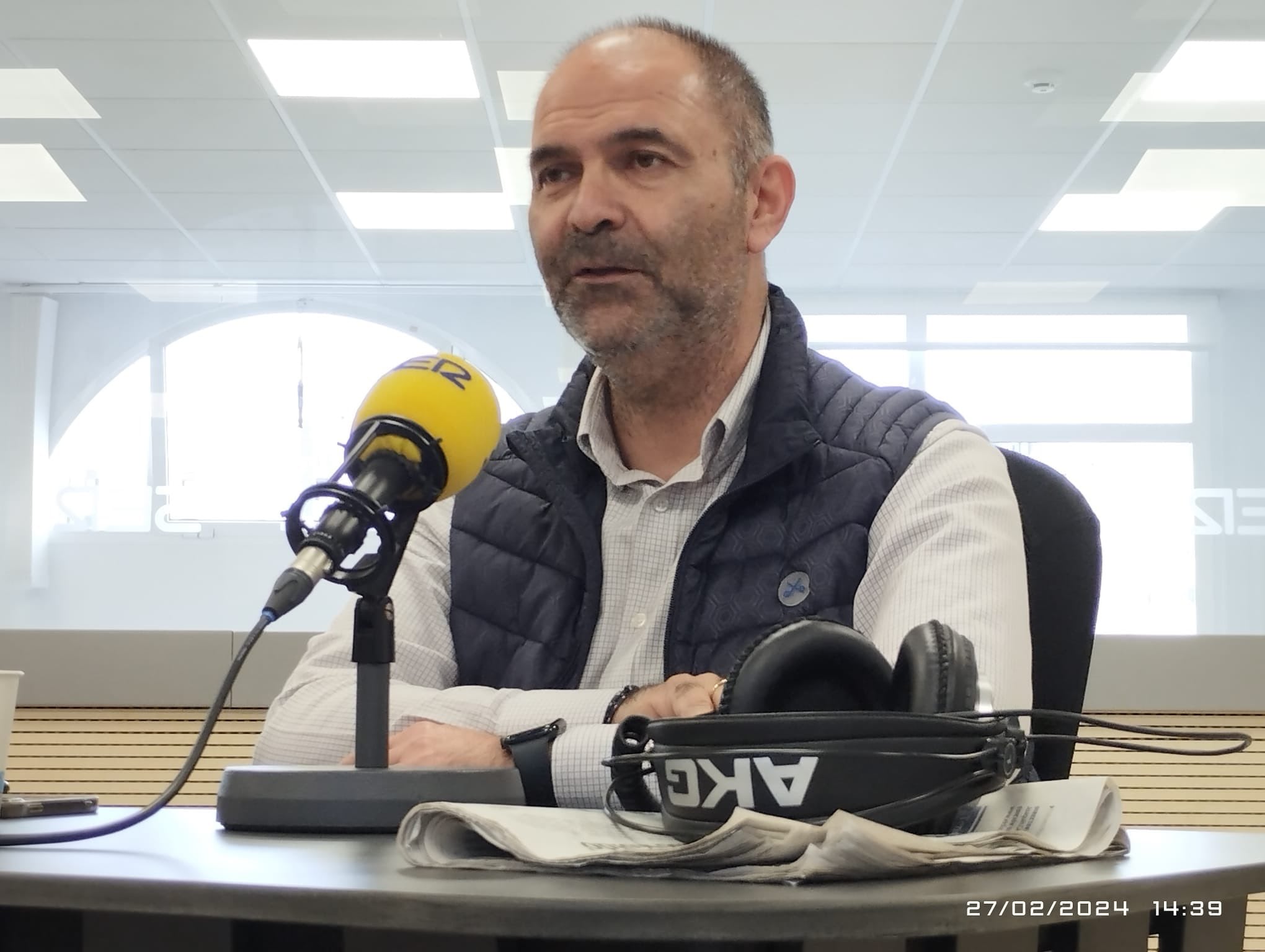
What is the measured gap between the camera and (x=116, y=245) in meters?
5.00

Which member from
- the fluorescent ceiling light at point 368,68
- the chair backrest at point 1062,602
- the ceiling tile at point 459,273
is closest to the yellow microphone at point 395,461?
the chair backrest at point 1062,602

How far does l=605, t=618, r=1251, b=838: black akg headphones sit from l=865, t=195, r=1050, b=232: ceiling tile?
14.7 feet

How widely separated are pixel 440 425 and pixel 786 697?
24 cm

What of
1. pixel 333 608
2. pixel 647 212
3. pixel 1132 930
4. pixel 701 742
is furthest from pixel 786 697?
pixel 333 608

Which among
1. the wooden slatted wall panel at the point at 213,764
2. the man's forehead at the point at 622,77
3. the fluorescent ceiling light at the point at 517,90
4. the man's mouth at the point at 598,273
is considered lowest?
the wooden slatted wall panel at the point at 213,764

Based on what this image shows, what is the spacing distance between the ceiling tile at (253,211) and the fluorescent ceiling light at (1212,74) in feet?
9.79

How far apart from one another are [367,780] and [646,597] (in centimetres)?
59

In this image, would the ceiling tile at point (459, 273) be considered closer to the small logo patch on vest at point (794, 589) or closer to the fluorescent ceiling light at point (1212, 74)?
the fluorescent ceiling light at point (1212, 74)

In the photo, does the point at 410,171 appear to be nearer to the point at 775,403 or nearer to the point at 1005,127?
the point at 1005,127

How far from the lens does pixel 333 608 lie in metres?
4.96

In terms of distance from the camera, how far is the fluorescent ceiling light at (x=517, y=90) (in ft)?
14.1

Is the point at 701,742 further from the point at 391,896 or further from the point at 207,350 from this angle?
the point at 207,350

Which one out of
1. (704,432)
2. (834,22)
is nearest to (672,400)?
(704,432)

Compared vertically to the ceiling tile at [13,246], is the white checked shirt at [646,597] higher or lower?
lower
